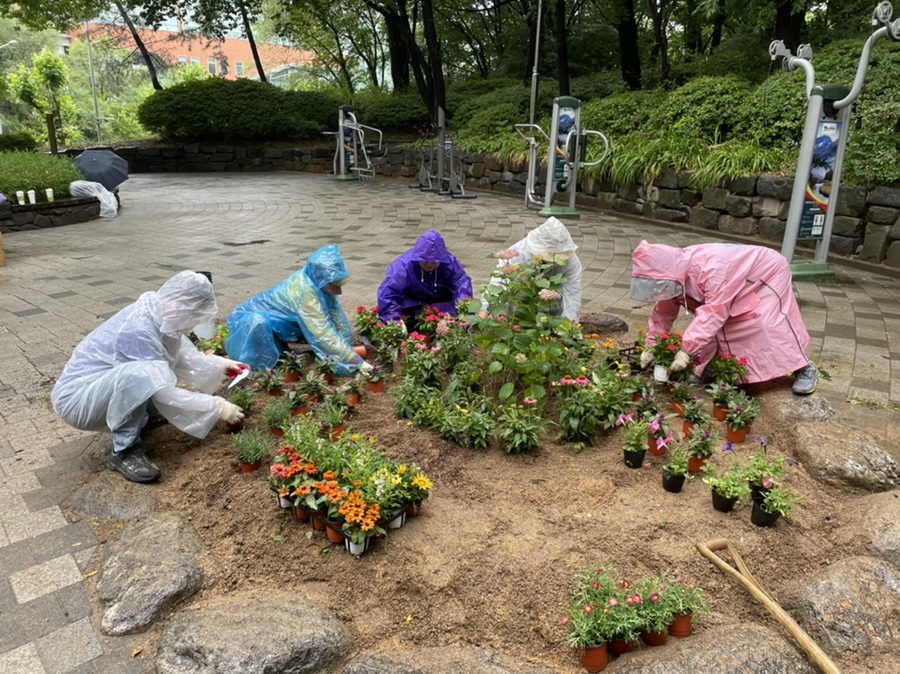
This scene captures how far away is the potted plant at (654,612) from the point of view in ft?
5.93

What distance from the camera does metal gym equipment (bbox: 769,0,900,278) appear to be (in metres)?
5.65

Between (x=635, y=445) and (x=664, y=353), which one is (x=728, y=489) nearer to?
(x=635, y=445)

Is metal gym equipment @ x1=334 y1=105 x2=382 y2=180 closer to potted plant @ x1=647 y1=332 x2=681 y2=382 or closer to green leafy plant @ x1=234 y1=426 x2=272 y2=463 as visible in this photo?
potted plant @ x1=647 y1=332 x2=681 y2=382

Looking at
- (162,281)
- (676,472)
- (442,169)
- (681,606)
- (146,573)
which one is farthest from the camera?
(442,169)

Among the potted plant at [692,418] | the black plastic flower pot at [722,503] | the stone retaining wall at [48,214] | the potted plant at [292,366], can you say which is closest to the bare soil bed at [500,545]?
the black plastic flower pot at [722,503]

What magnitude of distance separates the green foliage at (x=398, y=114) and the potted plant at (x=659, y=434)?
1492 cm

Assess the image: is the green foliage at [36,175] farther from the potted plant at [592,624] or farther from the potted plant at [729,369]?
the potted plant at [592,624]

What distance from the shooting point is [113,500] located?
2.63 metres

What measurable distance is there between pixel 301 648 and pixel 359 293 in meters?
4.09

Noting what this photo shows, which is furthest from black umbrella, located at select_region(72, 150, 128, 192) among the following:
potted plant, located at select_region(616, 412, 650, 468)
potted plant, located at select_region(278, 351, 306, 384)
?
potted plant, located at select_region(616, 412, 650, 468)

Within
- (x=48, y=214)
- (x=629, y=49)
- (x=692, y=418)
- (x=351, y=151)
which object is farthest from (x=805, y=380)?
(x=351, y=151)

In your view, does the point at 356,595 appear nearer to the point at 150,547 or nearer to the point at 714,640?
the point at 150,547

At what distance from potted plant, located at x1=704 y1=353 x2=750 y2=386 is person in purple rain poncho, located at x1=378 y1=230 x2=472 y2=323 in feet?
5.54

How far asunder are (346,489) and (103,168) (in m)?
11.0
